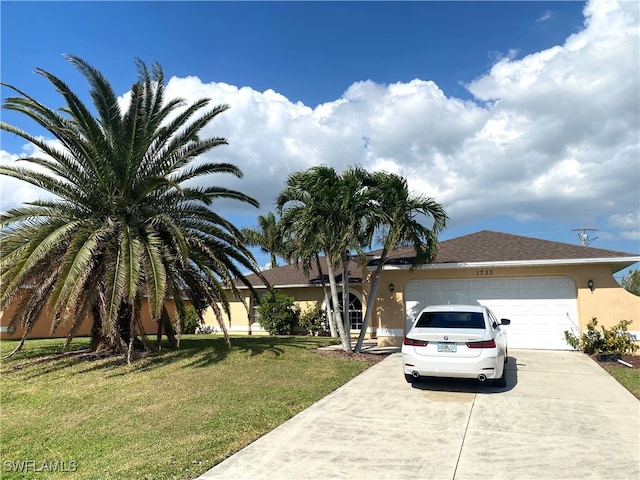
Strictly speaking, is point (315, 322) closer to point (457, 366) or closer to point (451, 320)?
point (451, 320)

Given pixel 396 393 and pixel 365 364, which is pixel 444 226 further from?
pixel 396 393

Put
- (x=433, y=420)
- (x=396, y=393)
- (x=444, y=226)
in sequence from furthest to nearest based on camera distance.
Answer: (x=444, y=226), (x=396, y=393), (x=433, y=420)

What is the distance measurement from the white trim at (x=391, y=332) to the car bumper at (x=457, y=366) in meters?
7.29

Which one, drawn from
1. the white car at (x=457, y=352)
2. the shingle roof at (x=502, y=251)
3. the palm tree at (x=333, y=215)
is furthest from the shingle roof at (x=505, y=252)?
the white car at (x=457, y=352)

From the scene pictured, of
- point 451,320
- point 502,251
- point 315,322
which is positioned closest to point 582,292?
point 502,251

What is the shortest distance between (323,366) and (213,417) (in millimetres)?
4234

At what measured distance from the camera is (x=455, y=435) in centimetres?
578

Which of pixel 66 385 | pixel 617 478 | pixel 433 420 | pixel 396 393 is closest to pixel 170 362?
pixel 66 385

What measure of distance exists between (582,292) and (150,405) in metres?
12.8

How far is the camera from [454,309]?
29.2ft

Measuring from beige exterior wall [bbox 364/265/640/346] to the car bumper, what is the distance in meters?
7.05

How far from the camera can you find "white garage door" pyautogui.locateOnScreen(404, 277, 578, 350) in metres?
13.7

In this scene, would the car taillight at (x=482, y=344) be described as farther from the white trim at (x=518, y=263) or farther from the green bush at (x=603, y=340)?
the green bush at (x=603, y=340)

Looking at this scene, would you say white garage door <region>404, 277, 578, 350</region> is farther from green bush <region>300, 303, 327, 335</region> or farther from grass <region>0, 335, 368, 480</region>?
green bush <region>300, 303, 327, 335</region>
